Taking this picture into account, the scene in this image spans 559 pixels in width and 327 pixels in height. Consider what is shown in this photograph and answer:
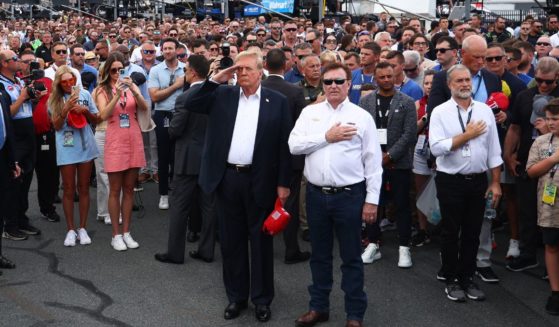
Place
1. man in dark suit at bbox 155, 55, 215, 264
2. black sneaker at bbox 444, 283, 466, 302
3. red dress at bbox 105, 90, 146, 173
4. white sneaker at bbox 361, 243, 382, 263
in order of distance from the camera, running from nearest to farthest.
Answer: black sneaker at bbox 444, 283, 466, 302 → white sneaker at bbox 361, 243, 382, 263 → man in dark suit at bbox 155, 55, 215, 264 → red dress at bbox 105, 90, 146, 173

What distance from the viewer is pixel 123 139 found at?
24.1 feet

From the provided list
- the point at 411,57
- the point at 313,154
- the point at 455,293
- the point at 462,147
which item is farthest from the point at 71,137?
the point at 455,293

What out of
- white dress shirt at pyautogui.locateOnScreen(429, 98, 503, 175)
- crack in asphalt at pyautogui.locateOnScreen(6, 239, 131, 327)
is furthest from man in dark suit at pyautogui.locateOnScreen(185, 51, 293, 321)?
white dress shirt at pyautogui.locateOnScreen(429, 98, 503, 175)

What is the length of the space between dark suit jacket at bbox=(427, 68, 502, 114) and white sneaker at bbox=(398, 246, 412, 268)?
1.32 m

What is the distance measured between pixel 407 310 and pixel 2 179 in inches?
152

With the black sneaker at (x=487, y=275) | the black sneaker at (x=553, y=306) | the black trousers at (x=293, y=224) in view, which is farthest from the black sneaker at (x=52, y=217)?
the black sneaker at (x=553, y=306)

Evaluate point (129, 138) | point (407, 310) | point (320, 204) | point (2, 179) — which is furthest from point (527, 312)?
point (2, 179)

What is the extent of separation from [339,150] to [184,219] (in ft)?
8.08

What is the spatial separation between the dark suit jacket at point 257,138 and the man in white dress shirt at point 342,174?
0.20m

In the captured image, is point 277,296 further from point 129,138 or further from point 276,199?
point 129,138

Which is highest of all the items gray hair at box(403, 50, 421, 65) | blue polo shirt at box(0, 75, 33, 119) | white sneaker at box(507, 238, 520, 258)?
gray hair at box(403, 50, 421, 65)

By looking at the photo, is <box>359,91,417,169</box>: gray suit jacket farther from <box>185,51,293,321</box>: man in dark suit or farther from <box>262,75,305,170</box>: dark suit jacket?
<box>185,51,293,321</box>: man in dark suit

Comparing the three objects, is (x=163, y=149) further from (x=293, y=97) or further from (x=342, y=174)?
(x=342, y=174)

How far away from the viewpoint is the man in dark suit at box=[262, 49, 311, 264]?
22.1ft
